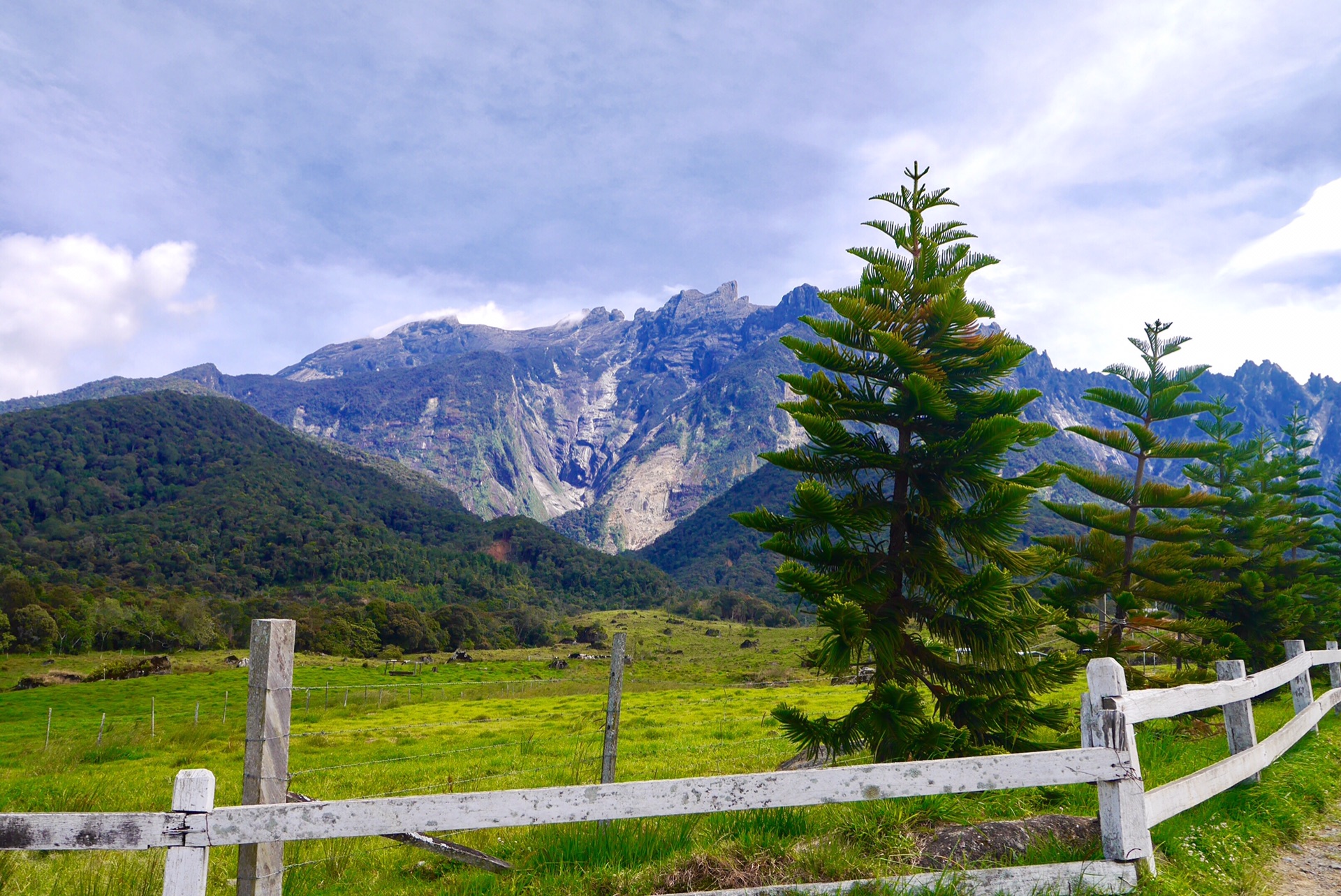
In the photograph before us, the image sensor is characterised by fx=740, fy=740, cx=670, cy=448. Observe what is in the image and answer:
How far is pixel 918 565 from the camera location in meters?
8.14

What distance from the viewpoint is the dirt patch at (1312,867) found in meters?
5.13

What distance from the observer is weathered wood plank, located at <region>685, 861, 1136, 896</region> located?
425cm

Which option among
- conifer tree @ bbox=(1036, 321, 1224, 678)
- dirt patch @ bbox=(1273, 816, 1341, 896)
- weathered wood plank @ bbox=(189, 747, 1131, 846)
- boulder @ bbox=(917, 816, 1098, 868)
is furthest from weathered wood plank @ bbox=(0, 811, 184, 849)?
conifer tree @ bbox=(1036, 321, 1224, 678)

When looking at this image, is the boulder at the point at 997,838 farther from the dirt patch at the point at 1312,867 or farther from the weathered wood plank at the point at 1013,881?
the dirt patch at the point at 1312,867

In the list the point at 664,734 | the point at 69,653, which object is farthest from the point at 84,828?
the point at 69,653

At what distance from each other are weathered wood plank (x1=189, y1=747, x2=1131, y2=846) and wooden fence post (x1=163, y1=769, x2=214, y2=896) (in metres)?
0.07

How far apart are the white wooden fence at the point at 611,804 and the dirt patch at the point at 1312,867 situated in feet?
2.60

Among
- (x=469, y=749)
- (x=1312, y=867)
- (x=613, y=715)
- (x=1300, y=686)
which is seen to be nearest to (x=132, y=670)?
(x=469, y=749)

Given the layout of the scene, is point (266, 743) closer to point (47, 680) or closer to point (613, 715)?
point (613, 715)

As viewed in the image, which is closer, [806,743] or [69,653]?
[806,743]

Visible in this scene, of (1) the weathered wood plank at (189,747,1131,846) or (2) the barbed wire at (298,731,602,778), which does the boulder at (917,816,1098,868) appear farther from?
(2) the barbed wire at (298,731,602,778)

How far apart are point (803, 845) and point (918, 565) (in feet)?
12.5

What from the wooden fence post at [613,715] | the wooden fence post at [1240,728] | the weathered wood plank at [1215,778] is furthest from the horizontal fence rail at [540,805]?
the wooden fence post at [1240,728]

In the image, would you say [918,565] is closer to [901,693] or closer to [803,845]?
[901,693]
